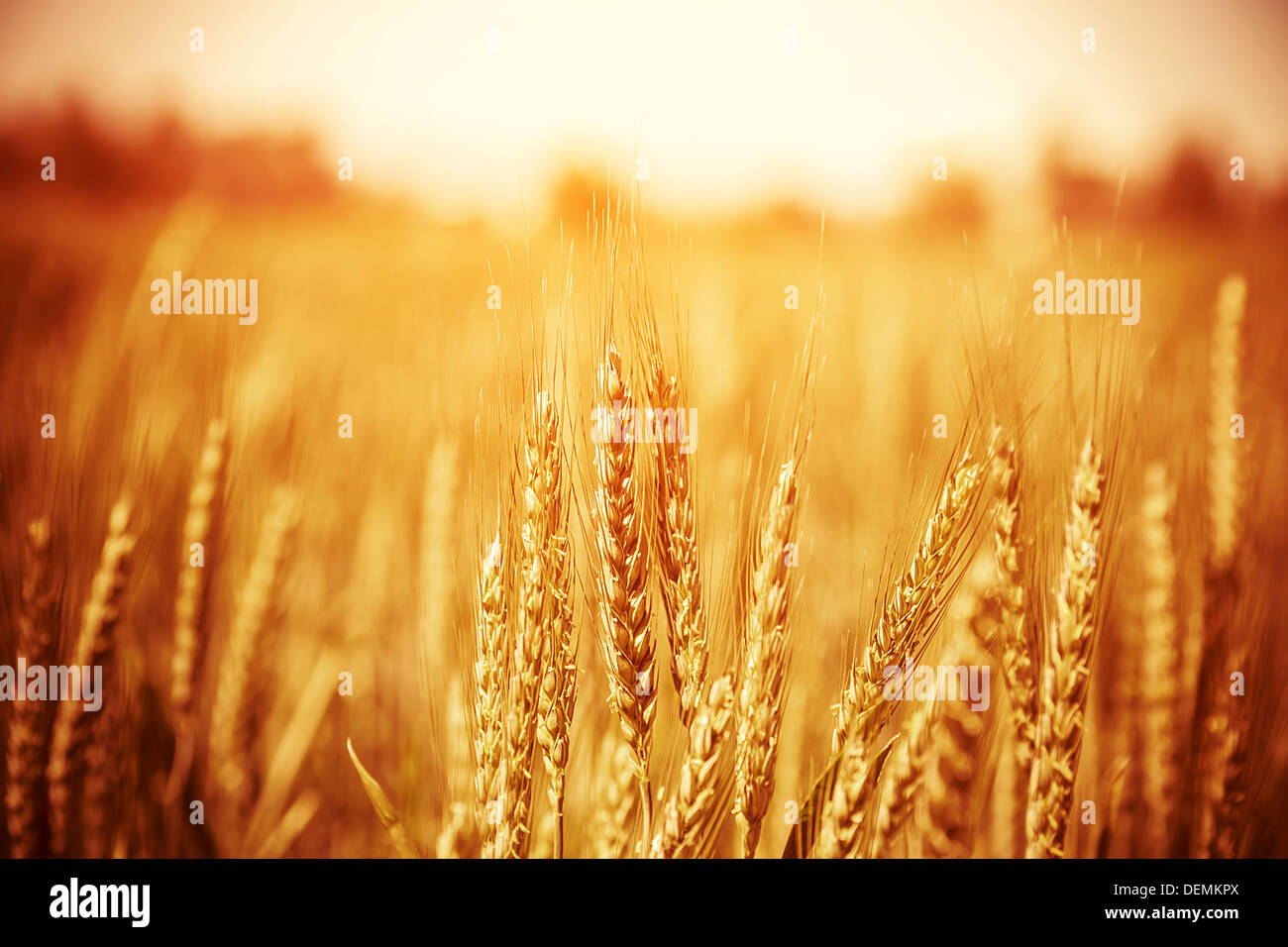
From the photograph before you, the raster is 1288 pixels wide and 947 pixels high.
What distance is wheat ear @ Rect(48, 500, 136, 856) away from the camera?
1010 millimetres

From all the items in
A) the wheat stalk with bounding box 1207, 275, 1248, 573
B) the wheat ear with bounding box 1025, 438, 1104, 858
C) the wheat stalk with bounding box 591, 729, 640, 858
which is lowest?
the wheat stalk with bounding box 591, 729, 640, 858

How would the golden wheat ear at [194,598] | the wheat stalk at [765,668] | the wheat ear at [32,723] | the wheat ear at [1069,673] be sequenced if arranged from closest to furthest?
the wheat stalk at [765,668], the wheat ear at [1069,673], the wheat ear at [32,723], the golden wheat ear at [194,598]

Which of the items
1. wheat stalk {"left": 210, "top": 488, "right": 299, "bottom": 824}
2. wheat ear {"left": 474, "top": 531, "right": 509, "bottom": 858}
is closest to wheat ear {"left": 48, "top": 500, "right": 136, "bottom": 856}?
wheat stalk {"left": 210, "top": 488, "right": 299, "bottom": 824}

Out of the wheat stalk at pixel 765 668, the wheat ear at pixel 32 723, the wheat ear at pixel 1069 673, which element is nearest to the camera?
the wheat stalk at pixel 765 668

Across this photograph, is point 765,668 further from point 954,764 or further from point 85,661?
point 85,661

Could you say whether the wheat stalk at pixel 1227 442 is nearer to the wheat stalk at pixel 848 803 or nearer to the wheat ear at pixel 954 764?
the wheat ear at pixel 954 764

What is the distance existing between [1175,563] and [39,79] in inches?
108

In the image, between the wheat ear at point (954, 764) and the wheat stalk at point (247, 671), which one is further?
the wheat stalk at point (247, 671)

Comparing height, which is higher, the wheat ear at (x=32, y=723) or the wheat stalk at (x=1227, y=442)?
the wheat stalk at (x=1227, y=442)

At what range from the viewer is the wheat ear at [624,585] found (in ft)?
2.49

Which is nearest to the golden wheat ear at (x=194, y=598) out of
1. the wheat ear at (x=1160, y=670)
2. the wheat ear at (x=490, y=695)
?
the wheat ear at (x=490, y=695)

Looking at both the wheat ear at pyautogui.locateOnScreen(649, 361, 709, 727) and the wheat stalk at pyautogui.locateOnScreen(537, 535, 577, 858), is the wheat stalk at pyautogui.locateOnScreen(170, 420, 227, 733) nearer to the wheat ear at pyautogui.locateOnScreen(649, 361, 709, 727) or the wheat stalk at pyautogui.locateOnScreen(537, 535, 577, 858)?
the wheat stalk at pyautogui.locateOnScreen(537, 535, 577, 858)

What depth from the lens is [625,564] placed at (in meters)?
0.78

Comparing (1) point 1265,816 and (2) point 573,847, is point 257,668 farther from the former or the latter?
(1) point 1265,816
